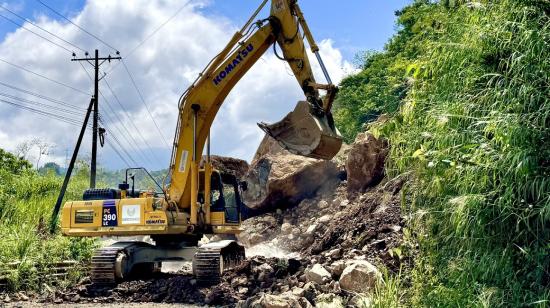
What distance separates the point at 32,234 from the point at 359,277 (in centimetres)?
808

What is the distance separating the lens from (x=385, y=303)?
5977 mm

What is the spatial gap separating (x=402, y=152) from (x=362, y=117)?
17.5 meters

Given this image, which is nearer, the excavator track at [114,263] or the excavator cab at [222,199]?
the excavator track at [114,263]

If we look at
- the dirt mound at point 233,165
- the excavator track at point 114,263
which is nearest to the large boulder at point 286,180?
the dirt mound at point 233,165

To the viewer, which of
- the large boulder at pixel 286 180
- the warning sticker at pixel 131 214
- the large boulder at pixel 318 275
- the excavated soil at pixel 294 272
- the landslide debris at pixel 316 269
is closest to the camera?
the landslide debris at pixel 316 269

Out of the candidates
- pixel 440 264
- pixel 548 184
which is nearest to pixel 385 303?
pixel 440 264

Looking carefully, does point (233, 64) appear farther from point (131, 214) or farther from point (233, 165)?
point (233, 165)

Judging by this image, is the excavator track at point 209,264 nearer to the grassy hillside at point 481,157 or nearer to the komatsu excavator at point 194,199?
the komatsu excavator at point 194,199

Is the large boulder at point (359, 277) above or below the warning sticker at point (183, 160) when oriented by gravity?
below

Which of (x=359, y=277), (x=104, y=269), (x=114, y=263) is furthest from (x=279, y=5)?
(x=104, y=269)

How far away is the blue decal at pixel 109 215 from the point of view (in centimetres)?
1074

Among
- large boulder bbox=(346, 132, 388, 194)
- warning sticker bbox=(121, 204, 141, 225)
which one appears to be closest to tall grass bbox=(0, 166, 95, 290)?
warning sticker bbox=(121, 204, 141, 225)

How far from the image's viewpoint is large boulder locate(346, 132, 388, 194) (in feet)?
43.0

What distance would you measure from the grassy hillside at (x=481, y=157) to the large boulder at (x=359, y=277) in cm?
45
